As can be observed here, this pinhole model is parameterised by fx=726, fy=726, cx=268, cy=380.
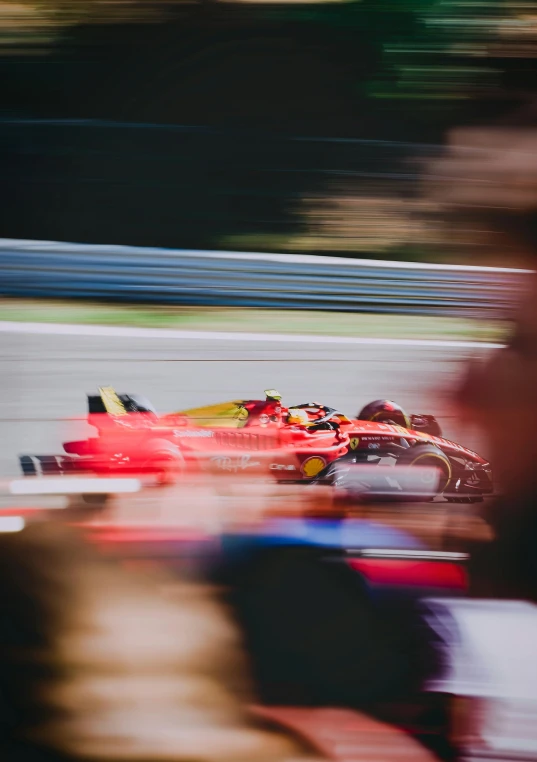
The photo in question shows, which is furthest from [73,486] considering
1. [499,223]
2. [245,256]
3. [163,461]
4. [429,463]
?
[499,223]

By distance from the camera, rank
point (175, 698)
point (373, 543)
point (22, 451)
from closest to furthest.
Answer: point (22, 451) < point (373, 543) < point (175, 698)

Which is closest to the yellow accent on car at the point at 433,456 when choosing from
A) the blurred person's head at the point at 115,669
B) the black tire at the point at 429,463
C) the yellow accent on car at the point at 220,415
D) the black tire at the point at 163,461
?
the black tire at the point at 429,463

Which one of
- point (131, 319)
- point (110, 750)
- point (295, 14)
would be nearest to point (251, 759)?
point (110, 750)

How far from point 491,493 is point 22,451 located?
936mm

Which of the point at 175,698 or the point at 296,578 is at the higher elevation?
the point at 296,578

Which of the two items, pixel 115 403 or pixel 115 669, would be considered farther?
pixel 115 669

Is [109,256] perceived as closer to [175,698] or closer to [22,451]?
[22,451]

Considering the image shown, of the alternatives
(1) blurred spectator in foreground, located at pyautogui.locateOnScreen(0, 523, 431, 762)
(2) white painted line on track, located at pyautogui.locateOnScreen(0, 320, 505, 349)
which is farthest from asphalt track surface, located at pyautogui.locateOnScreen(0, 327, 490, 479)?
(1) blurred spectator in foreground, located at pyautogui.locateOnScreen(0, 523, 431, 762)

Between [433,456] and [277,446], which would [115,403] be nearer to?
[277,446]

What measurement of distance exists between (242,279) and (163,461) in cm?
39

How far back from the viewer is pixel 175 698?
1.66m

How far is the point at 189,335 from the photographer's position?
1.43 m

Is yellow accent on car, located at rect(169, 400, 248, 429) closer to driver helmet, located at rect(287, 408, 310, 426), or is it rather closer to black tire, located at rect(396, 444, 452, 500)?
driver helmet, located at rect(287, 408, 310, 426)

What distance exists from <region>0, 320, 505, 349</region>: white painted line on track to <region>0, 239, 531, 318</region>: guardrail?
0.20 ft
